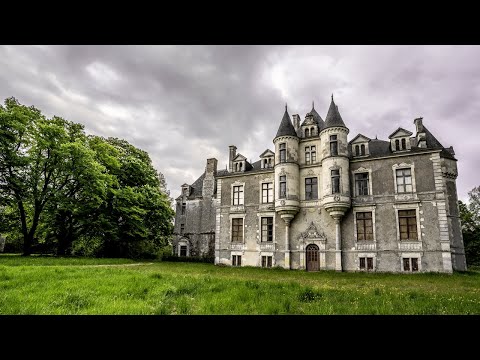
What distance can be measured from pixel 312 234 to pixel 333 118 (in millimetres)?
8983

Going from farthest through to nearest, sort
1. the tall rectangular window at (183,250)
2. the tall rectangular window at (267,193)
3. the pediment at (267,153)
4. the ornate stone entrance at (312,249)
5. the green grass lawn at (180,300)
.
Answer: the tall rectangular window at (183,250) < the pediment at (267,153) < the tall rectangular window at (267,193) < the ornate stone entrance at (312,249) < the green grass lawn at (180,300)

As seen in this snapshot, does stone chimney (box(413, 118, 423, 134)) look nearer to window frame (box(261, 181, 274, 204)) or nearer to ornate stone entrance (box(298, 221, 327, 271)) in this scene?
ornate stone entrance (box(298, 221, 327, 271))

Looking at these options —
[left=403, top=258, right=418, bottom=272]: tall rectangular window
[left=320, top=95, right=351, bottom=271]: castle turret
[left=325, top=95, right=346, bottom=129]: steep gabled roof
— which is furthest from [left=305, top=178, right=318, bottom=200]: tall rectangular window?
[left=403, top=258, right=418, bottom=272]: tall rectangular window

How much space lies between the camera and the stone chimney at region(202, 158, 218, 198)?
1377 inches

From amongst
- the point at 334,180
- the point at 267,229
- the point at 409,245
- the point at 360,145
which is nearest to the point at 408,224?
the point at 409,245

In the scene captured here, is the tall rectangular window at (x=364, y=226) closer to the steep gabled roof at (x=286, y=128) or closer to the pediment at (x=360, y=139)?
the pediment at (x=360, y=139)

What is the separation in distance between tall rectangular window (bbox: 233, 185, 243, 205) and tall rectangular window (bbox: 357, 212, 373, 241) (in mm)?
9880

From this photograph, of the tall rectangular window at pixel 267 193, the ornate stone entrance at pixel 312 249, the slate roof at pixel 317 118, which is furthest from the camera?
the tall rectangular window at pixel 267 193

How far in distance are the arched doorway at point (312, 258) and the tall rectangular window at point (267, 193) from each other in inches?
199

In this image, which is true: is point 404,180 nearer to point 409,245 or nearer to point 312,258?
point 409,245

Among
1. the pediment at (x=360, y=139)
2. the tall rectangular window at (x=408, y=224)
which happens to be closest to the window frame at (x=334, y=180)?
the pediment at (x=360, y=139)

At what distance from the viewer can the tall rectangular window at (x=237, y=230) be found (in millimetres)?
25766
